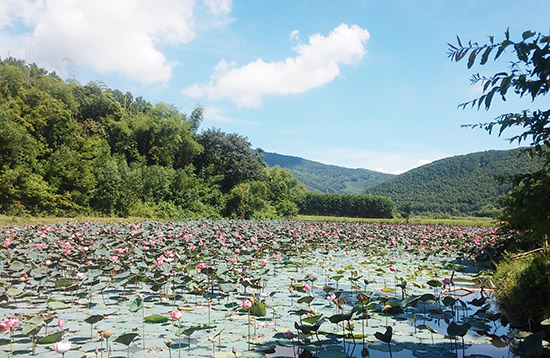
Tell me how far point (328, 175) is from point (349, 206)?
118 metres

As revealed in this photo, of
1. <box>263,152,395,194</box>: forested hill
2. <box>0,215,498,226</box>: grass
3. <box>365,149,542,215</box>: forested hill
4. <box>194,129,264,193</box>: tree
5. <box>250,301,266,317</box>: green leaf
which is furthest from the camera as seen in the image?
<box>263,152,395,194</box>: forested hill

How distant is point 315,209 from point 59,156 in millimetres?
37715

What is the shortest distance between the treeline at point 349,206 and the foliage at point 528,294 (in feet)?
141

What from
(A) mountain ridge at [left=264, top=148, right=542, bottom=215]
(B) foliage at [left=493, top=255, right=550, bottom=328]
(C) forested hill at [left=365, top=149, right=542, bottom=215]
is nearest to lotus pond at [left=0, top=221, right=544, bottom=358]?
(B) foliage at [left=493, top=255, right=550, bottom=328]

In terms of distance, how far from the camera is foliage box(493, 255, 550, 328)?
12.9 feet

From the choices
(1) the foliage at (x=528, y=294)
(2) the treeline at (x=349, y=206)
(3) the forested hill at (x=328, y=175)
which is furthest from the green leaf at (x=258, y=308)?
(3) the forested hill at (x=328, y=175)

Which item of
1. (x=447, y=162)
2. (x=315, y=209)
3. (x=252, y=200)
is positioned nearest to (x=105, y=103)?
(x=252, y=200)

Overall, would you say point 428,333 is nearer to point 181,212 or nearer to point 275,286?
point 275,286

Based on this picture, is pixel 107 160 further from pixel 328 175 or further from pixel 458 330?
pixel 328 175

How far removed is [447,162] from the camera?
73.9 metres

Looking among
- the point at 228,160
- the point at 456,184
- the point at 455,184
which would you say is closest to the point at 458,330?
the point at 228,160

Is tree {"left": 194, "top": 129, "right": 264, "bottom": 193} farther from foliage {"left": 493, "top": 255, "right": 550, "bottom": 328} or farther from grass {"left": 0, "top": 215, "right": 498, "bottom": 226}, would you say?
foliage {"left": 493, "top": 255, "right": 550, "bottom": 328}

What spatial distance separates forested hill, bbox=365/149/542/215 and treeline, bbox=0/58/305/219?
34750mm

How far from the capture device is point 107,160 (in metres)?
20.2
